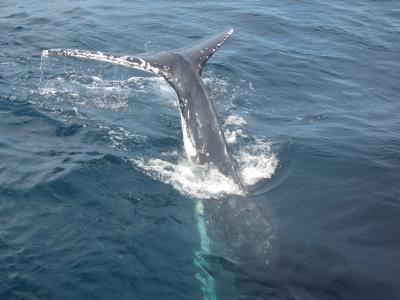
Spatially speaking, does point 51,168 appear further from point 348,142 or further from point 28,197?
point 348,142

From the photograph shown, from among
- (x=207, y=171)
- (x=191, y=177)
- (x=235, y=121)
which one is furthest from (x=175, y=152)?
(x=235, y=121)

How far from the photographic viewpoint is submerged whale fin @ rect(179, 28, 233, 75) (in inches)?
436

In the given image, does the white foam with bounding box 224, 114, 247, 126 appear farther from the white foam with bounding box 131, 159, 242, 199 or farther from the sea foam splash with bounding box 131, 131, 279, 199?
the white foam with bounding box 131, 159, 242, 199

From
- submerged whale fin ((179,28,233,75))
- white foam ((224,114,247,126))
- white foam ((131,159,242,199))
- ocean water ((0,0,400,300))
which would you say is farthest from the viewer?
white foam ((224,114,247,126))

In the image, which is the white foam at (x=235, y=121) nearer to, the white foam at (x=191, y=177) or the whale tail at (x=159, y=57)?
the white foam at (x=191, y=177)

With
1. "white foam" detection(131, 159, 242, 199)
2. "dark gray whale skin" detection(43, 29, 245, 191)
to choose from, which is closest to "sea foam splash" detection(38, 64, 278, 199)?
"white foam" detection(131, 159, 242, 199)

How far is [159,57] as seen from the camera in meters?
10.8

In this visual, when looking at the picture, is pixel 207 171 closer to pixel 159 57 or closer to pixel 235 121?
pixel 159 57

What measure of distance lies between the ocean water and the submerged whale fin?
7.19ft

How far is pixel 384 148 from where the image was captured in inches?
554

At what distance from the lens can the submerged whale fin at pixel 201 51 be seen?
36.3 feet

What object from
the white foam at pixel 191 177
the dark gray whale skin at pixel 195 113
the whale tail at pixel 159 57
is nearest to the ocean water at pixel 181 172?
the white foam at pixel 191 177

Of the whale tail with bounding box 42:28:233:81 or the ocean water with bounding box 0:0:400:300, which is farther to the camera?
the whale tail with bounding box 42:28:233:81

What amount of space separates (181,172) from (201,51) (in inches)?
107
